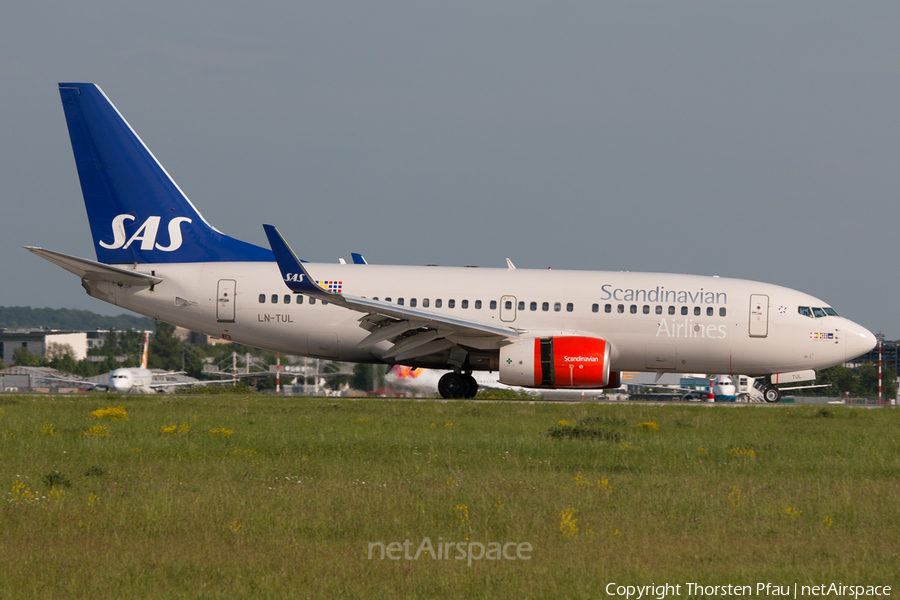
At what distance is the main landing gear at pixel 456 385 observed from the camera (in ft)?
79.7

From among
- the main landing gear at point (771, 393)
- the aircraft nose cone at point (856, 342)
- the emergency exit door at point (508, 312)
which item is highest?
the emergency exit door at point (508, 312)

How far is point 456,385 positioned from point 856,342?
1067cm

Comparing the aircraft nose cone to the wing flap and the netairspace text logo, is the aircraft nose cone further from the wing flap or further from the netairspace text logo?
the netairspace text logo

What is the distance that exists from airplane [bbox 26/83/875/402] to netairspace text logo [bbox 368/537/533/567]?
1562 centimetres

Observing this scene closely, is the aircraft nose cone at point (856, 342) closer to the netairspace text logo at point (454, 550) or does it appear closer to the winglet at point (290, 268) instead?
the winglet at point (290, 268)

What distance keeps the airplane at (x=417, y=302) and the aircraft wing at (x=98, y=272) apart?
0.05m

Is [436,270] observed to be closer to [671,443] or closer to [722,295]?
[722,295]

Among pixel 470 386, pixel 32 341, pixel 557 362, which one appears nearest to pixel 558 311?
pixel 557 362

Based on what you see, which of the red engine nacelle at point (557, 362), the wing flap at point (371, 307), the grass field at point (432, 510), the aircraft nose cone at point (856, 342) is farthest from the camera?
the aircraft nose cone at point (856, 342)

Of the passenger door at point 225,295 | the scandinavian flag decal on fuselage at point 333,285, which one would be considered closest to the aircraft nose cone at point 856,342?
the scandinavian flag decal on fuselage at point 333,285

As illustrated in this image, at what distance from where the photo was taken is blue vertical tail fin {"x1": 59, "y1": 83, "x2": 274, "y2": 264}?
25.4 meters

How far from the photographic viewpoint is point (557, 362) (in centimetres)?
2238

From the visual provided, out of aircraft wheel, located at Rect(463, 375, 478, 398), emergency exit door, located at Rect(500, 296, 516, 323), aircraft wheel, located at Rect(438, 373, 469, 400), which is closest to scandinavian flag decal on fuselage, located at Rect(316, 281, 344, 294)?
aircraft wheel, located at Rect(438, 373, 469, 400)

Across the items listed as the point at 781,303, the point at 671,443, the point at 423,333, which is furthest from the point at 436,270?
the point at 671,443
